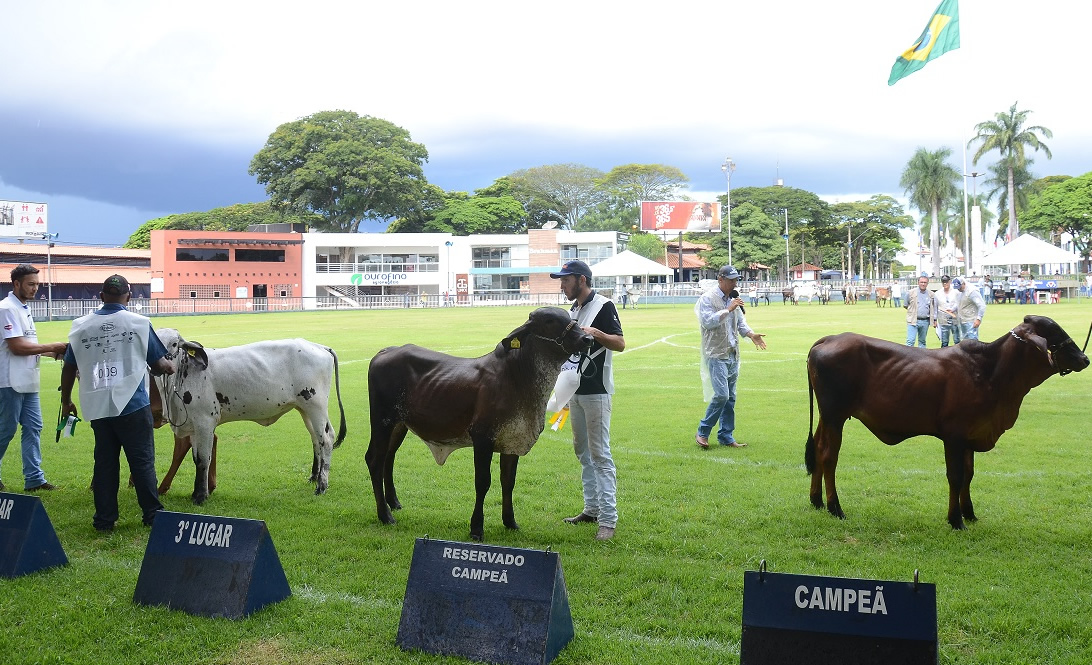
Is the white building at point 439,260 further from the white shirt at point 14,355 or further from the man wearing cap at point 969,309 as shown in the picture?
the white shirt at point 14,355

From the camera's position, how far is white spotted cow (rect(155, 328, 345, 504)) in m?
8.22

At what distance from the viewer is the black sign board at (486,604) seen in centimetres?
459

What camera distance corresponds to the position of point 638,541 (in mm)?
6773

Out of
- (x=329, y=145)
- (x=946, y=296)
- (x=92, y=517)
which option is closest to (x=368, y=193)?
(x=329, y=145)

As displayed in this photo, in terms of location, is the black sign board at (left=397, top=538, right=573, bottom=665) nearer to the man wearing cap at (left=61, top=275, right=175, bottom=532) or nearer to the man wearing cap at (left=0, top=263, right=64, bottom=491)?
the man wearing cap at (left=61, top=275, right=175, bottom=532)

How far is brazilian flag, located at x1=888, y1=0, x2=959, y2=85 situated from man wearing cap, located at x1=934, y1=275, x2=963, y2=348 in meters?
4.65

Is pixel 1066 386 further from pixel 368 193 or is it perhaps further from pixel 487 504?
pixel 368 193

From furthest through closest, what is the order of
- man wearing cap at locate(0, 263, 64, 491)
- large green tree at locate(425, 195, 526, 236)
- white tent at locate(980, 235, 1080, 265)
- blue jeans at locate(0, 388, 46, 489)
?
large green tree at locate(425, 195, 526, 236)
white tent at locate(980, 235, 1080, 265)
blue jeans at locate(0, 388, 46, 489)
man wearing cap at locate(0, 263, 64, 491)

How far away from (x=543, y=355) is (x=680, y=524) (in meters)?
1.92

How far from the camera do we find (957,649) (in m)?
4.73

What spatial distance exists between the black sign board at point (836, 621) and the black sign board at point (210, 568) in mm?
3007

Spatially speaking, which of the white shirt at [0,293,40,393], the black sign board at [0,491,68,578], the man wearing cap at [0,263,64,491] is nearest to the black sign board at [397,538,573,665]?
the black sign board at [0,491,68,578]

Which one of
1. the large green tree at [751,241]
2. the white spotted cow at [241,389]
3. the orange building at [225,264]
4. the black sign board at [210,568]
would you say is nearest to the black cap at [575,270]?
the black sign board at [210,568]

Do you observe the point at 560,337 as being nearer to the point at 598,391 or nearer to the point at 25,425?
the point at 598,391
